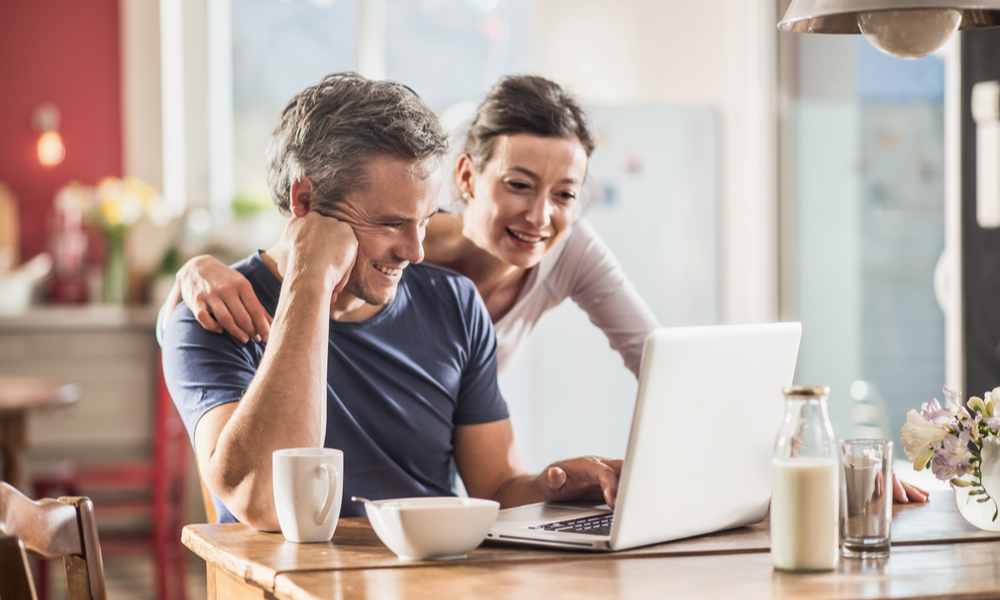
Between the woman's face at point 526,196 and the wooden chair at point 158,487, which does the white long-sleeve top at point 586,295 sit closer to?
the woman's face at point 526,196

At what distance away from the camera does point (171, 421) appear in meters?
3.91

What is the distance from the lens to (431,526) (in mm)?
1012

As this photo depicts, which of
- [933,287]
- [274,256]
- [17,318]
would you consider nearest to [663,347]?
[274,256]

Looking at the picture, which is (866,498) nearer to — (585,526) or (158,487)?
(585,526)

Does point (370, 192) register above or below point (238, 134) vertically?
below

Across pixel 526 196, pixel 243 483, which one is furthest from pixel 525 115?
pixel 243 483

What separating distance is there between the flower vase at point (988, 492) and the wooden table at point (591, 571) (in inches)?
1.0

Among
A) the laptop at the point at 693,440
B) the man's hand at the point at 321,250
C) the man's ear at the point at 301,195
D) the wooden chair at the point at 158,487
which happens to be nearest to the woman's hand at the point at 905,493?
the laptop at the point at 693,440

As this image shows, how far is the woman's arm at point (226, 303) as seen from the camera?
1.36 m

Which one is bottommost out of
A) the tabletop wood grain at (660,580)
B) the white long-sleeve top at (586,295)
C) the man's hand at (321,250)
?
the tabletop wood grain at (660,580)

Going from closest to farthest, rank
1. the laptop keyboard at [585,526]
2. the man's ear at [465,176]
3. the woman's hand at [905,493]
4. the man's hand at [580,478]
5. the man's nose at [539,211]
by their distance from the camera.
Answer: the laptop keyboard at [585,526] → the man's hand at [580,478] → the woman's hand at [905,493] → the man's nose at [539,211] → the man's ear at [465,176]

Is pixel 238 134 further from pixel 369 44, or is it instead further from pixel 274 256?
pixel 274 256

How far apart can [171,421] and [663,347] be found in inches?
128

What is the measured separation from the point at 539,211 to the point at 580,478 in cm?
55
